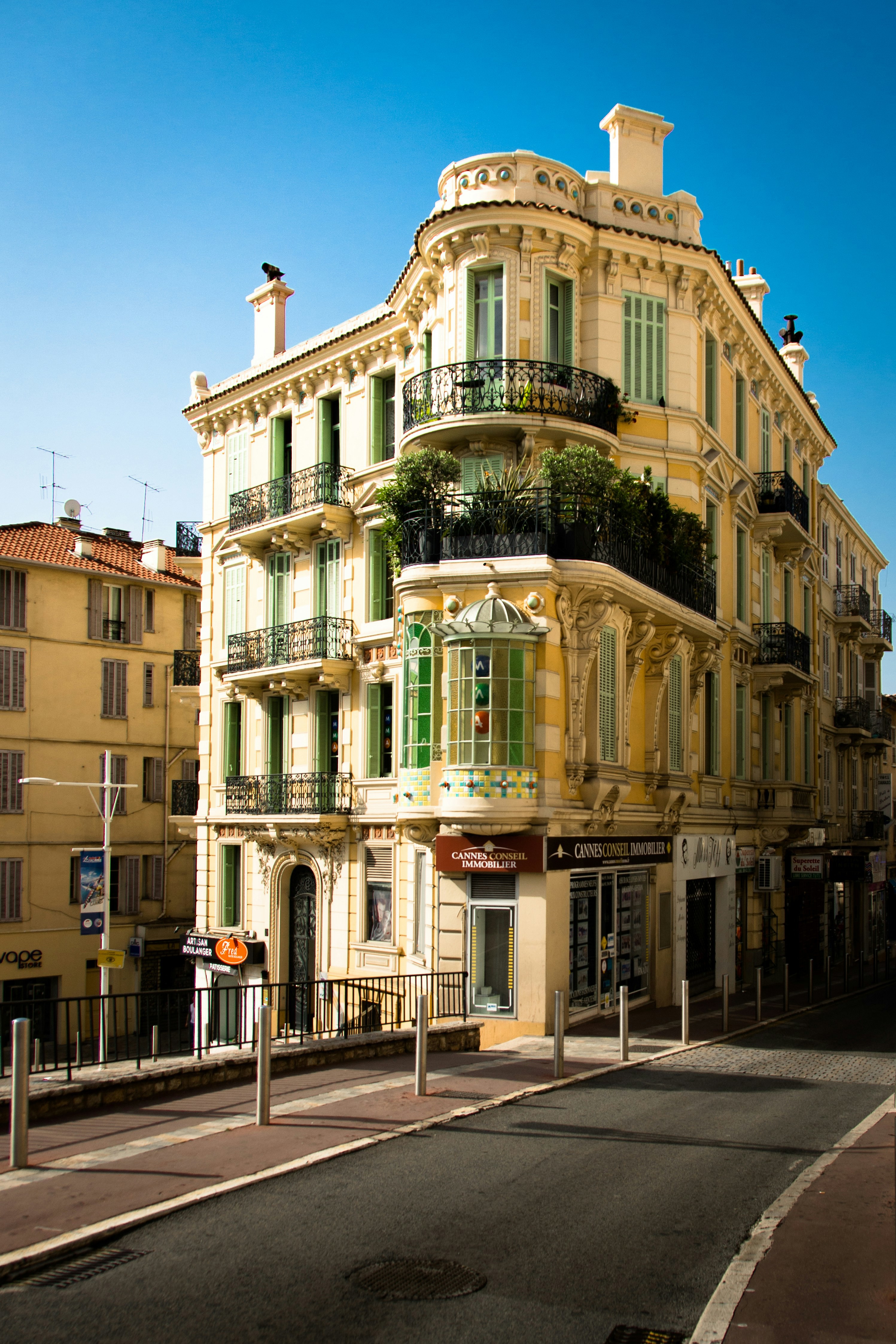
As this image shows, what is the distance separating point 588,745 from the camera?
1981cm

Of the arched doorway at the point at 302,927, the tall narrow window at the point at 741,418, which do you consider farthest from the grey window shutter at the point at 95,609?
the tall narrow window at the point at 741,418

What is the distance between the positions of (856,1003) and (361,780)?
11646 mm

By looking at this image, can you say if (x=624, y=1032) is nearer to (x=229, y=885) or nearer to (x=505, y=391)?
(x=505, y=391)

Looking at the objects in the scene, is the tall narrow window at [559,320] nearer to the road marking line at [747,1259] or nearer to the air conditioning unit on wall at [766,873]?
the air conditioning unit on wall at [766,873]

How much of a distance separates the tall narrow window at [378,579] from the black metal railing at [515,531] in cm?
478

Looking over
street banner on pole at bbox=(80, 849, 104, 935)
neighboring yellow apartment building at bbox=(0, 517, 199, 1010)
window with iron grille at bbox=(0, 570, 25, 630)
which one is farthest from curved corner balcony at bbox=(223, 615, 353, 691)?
window with iron grille at bbox=(0, 570, 25, 630)

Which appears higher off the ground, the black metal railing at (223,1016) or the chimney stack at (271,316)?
the chimney stack at (271,316)

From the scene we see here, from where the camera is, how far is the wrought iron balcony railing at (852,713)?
40594 millimetres

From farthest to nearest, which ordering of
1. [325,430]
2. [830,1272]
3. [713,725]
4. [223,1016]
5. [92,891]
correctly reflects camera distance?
[223,1016], [325,430], [713,725], [92,891], [830,1272]

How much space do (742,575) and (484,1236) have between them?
2308 cm

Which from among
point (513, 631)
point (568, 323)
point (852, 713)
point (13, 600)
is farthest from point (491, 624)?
point (852, 713)

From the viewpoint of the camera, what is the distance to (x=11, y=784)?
34.2 meters

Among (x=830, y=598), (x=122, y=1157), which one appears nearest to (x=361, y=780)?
(x=122, y=1157)

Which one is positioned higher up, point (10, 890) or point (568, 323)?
point (568, 323)
